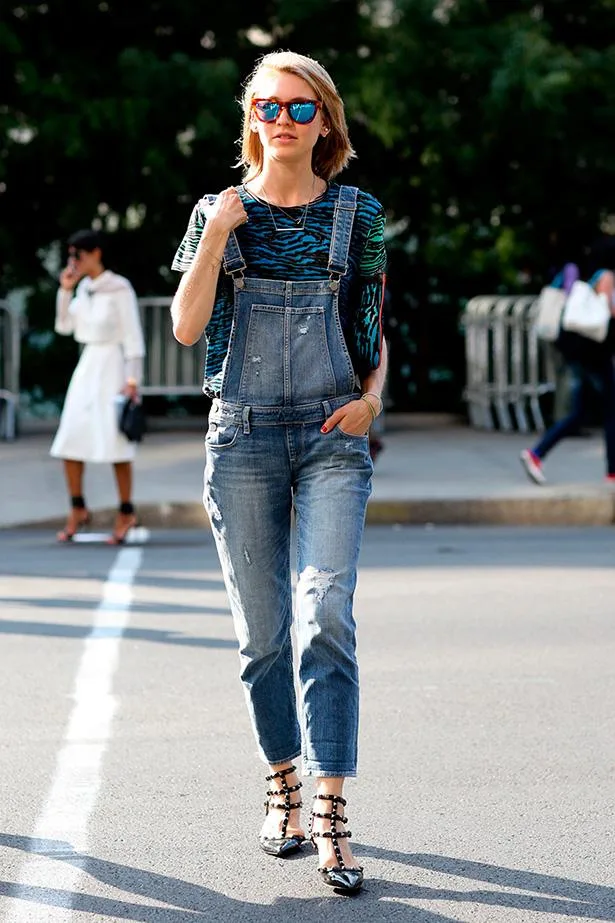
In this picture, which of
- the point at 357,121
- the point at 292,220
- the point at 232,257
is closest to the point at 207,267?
the point at 232,257

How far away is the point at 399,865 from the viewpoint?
4.79 meters

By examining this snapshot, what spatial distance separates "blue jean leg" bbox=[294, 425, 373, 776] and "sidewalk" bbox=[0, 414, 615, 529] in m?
8.42

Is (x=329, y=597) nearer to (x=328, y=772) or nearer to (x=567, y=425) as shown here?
(x=328, y=772)

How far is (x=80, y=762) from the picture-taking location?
232 inches

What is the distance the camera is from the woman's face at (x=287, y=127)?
15.2ft

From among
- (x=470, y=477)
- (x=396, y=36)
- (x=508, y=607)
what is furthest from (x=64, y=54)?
(x=508, y=607)

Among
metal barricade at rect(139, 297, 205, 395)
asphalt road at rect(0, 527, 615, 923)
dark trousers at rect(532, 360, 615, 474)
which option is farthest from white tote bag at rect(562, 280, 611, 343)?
metal barricade at rect(139, 297, 205, 395)

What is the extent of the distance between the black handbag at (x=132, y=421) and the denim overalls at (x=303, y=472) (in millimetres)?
6692

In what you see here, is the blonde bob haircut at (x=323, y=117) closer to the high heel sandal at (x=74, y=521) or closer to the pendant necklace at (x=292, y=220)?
the pendant necklace at (x=292, y=220)

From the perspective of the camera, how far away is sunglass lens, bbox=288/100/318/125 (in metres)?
4.64

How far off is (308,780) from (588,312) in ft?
29.0

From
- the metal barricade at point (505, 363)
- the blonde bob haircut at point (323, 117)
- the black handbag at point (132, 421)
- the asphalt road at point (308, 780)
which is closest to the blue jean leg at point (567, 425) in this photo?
the black handbag at point (132, 421)

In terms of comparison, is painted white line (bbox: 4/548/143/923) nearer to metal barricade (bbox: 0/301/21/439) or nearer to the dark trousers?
the dark trousers

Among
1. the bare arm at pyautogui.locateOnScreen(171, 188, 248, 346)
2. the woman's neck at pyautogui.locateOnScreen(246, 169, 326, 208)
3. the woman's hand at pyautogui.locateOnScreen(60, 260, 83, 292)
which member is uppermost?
the woman's neck at pyautogui.locateOnScreen(246, 169, 326, 208)
